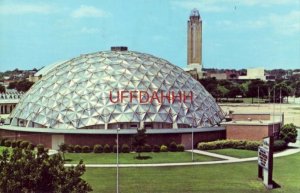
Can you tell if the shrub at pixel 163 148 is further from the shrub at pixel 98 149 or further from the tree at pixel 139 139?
the shrub at pixel 98 149

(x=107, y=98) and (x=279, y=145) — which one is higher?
(x=107, y=98)

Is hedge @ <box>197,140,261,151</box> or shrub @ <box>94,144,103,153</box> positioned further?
hedge @ <box>197,140,261,151</box>

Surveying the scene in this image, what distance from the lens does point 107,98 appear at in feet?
195

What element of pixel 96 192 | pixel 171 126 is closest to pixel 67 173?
pixel 96 192

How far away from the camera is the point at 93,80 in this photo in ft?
202

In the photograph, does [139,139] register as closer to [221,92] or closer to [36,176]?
[36,176]

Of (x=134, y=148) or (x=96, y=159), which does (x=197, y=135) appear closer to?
(x=134, y=148)

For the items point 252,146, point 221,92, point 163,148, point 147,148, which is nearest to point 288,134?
point 252,146

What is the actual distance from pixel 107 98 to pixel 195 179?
2162 cm

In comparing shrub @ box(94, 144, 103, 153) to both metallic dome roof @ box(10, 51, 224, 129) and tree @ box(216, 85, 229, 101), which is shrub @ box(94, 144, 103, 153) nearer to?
metallic dome roof @ box(10, 51, 224, 129)

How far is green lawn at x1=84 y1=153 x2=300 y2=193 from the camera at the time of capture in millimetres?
36966

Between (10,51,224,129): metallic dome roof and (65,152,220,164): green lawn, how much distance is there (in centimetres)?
487

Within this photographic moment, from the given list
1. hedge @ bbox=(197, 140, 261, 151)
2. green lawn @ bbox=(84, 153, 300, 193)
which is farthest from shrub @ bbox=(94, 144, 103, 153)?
hedge @ bbox=(197, 140, 261, 151)

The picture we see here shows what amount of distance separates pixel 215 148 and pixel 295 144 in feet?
41.1
